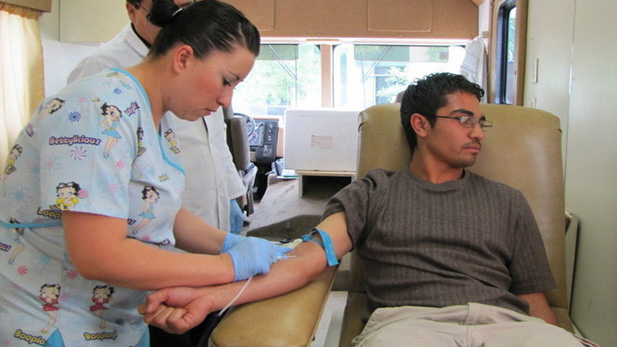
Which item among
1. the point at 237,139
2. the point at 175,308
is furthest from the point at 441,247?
the point at 237,139

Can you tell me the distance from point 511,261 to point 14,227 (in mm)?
1191

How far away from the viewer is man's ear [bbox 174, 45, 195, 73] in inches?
37.7

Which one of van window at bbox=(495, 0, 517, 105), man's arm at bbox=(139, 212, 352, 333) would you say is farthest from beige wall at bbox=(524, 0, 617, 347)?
van window at bbox=(495, 0, 517, 105)

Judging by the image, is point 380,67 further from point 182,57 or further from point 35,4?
point 182,57

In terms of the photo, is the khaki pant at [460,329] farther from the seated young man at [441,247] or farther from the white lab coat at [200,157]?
the white lab coat at [200,157]

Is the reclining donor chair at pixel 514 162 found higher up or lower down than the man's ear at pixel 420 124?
lower down

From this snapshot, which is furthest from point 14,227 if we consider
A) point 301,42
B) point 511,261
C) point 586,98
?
point 301,42

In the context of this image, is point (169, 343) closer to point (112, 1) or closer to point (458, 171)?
point (458, 171)

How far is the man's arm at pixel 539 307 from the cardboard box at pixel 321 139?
59.7 inches

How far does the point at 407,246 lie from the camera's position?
1408mm

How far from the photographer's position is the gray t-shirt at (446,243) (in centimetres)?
135

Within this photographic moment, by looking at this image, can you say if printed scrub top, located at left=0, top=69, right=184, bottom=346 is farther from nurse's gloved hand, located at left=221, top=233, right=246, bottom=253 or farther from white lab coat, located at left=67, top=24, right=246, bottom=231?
white lab coat, located at left=67, top=24, right=246, bottom=231

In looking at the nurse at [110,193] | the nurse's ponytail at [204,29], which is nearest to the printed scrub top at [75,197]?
the nurse at [110,193]

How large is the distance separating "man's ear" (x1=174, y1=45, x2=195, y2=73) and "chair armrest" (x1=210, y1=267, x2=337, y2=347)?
0.49m
